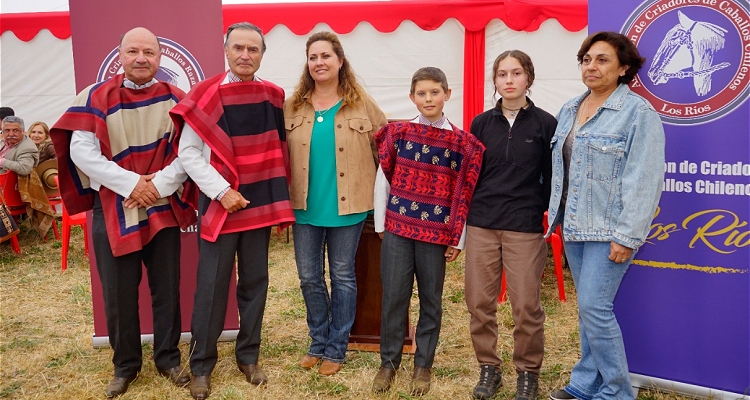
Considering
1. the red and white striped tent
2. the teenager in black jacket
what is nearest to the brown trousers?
the teenager in black jacket

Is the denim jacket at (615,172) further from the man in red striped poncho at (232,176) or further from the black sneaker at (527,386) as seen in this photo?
the man in red striped poncho at (232,176)

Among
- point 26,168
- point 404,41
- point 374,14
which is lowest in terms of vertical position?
point 26,168

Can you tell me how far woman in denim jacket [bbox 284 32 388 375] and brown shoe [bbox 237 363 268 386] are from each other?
0.32 m

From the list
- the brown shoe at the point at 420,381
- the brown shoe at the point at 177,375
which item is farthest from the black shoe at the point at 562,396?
the brown shoe at the point at 177,375

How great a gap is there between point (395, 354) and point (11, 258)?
16.8 feet

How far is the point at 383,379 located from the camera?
3.20 m

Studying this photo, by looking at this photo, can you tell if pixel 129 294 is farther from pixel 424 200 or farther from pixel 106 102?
pixel 424 200

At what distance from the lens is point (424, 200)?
10.00 feet

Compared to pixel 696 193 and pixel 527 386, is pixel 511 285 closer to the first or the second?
pixel 527 386

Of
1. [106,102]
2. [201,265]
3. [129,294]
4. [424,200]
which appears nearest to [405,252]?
[424,200]

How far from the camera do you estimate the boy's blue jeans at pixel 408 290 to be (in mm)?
3094

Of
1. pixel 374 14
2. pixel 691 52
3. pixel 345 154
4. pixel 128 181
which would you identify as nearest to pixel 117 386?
pixel 128 181

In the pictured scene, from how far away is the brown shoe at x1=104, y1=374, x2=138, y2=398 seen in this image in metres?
3.13

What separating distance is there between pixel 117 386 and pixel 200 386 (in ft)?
1.36
